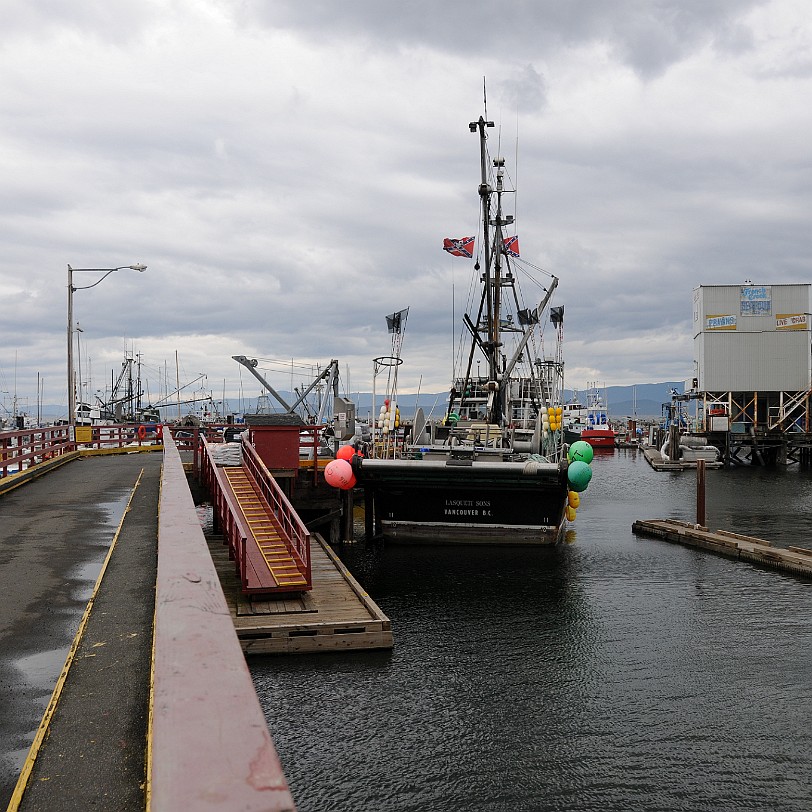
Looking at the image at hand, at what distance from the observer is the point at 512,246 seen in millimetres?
36375

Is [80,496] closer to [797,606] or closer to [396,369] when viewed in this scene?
[396,369]

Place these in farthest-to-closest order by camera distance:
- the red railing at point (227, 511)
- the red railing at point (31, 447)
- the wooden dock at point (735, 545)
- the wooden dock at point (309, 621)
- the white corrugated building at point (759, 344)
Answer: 1. the white corrugated building at point (759, 344)
2. the wooden dock at point (735, 545)
3. the red railing at point (31, 447)
4. the red railing at point (227, 511)
5. the wooden dock at point (309, 621)

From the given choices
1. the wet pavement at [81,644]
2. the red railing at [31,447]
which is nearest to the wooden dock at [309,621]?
the wet pavement at [81,644]

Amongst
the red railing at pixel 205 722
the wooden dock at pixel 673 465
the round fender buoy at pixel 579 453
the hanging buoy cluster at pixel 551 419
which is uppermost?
the hanging buoy cluster at pixel 551 419

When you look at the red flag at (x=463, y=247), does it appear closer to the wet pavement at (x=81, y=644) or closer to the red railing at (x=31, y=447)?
the red railing at (x=31, y=447)

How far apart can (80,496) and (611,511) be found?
3024 centimetres

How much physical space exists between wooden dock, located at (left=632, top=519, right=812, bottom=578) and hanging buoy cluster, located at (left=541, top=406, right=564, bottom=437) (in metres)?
6.27

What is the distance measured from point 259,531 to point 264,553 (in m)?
1.11

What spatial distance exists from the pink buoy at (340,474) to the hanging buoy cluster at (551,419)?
6850 millimetres

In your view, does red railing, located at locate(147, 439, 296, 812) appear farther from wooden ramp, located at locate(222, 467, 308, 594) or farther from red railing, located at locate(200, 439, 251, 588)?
wooden ramp, located at locate(222, 467, 308, 594)

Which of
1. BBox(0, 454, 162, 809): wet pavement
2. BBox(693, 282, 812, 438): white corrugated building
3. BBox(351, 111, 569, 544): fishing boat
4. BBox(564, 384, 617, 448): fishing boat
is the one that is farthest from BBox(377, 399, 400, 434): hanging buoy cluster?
BBox(564, 384, 617, 448): fishing boat

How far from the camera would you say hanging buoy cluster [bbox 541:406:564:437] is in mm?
26359

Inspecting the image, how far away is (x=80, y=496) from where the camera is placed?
1778 centimetres

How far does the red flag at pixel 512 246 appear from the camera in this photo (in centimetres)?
3634
